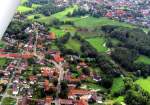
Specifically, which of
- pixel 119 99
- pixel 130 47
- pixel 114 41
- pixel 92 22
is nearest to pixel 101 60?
pixel 130 47

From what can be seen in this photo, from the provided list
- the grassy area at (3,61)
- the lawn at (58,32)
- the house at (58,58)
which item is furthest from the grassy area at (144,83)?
the lawn at (58,32)

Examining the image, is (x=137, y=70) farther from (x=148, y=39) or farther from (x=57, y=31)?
(x=57, y=31)

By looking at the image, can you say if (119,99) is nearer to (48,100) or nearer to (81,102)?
(81,102)

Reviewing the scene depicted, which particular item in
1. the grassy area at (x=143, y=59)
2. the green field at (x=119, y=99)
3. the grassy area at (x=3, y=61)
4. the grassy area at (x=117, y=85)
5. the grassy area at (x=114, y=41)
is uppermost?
the grassy area at (x=3, y=61)

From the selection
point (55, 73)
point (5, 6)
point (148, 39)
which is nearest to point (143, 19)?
point (148, 39)

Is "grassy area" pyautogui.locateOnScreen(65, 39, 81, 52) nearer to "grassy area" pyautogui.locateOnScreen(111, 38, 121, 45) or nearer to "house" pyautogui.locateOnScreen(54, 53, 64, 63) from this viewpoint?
"house" pyautogui.locateOnScreen(54, 53, 64, 63)

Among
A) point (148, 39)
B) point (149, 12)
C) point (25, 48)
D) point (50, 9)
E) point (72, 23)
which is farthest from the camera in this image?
point (149, 12)

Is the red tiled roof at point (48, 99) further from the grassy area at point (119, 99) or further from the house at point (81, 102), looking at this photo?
the grassy area at point (119, 99)
